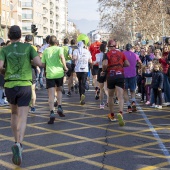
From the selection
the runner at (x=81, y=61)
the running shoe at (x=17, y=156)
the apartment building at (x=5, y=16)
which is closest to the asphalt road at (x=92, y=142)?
the running shoe at (x=17, y=156)

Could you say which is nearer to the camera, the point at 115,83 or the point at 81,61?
the point at 115,83

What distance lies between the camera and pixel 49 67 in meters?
10.1

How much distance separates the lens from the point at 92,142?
782 cm

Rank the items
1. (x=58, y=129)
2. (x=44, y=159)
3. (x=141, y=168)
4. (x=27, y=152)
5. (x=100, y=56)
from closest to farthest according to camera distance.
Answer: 1. (x=141, y=168)
2. (x=44, y=159)
3. (x=27, y=152)
4. (x=58, y=129)
5. (x=100, y=56)

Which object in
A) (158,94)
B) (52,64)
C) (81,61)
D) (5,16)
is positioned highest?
(5,16)

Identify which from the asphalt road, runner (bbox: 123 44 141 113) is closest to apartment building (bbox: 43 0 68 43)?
runner (bbox: 123 44 141 113)

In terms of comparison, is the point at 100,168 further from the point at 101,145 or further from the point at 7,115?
the point at 7,115

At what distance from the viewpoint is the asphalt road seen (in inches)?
250

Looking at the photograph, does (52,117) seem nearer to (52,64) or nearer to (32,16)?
(52,64)

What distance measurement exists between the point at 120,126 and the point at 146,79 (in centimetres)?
433

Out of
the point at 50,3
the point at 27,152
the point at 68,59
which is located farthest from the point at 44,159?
the point at 50,3

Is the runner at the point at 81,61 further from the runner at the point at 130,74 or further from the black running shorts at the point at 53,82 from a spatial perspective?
the black running shorts at the point at 53,82

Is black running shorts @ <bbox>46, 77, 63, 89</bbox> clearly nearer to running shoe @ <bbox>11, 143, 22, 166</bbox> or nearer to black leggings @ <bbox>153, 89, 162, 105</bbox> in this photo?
black leggings @ <bbox>153, 89, 162, 105</bbox>

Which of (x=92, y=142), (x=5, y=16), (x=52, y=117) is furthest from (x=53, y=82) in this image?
(x=5, y=16)
